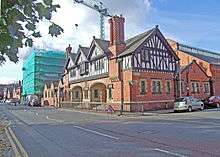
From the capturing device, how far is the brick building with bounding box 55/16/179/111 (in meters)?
39.7

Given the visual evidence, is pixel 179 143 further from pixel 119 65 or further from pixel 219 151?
pixel 119 65

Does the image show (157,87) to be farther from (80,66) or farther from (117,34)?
(80,66)

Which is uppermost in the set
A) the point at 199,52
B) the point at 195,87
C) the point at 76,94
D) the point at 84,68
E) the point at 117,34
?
the point at 199,52

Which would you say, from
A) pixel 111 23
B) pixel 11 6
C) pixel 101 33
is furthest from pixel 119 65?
pixel 101 33

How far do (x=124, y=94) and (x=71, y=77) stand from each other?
2193 cm

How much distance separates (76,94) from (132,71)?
22604 millimetres

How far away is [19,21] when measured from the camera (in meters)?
3.37

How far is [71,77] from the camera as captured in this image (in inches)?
2382

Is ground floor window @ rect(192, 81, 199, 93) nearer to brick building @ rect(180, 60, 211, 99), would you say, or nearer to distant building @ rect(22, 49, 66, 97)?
brick building @ rect(180, 60, 211, 99)

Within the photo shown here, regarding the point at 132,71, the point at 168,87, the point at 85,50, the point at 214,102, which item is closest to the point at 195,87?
the point at 214,102

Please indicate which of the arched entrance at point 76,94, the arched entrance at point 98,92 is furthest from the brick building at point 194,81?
the arched entrance at point 76,94

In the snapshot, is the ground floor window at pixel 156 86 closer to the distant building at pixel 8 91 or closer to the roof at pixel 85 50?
the roof at pixel 85 50

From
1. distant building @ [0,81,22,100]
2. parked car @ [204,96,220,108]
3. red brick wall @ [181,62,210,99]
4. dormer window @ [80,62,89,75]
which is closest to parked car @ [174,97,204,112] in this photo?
parked car @ [204,96,220,108]

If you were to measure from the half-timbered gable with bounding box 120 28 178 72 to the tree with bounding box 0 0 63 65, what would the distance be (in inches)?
1413
